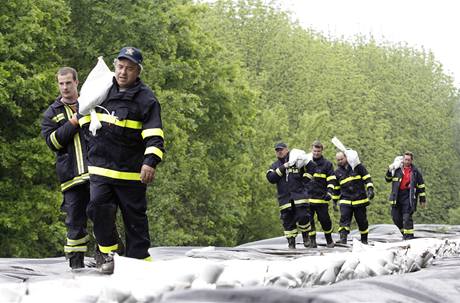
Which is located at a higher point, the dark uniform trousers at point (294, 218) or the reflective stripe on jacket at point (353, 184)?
the reflective stripe on jacket at point (353, 184)

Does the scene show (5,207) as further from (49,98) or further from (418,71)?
(418,71)

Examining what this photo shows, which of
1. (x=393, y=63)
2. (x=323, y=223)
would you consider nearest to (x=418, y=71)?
(x=393, y=63)

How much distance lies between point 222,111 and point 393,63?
33.4m

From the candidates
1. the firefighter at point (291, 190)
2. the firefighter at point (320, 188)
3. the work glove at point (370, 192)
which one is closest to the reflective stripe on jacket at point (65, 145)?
the firefighter at point (291, 190)

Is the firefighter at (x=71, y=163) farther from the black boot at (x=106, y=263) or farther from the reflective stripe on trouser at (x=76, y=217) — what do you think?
the black boot at (x=106, y=263)

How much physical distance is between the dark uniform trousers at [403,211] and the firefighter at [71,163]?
1203 centimetres

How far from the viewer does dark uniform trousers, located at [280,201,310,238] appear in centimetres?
1781

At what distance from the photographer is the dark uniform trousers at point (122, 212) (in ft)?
29.7

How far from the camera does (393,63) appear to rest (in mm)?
68938

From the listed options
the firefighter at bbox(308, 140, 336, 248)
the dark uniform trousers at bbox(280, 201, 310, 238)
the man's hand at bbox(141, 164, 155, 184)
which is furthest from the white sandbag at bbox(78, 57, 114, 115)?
the firefighter at bbox(308, 140, 336, 248)

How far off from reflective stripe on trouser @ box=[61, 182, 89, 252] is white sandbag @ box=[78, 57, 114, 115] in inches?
52.1

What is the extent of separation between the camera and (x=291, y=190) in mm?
17688

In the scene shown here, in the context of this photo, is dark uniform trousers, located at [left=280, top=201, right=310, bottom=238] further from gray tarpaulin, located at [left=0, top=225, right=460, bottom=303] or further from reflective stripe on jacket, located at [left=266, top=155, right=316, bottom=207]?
gray tarpaulin, located at [left=0, top=225, right=460, bottom=303]

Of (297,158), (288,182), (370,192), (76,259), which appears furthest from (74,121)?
(370,192)
